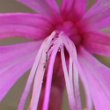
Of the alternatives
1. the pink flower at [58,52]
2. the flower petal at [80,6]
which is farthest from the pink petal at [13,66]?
the flower petal at [80,6]

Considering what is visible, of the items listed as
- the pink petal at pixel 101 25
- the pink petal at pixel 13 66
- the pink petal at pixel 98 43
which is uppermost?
the pink petal at pixel 101 25

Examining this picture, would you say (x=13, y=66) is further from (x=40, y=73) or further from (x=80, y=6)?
(x=80, y=6)

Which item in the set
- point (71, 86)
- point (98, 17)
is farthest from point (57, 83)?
point (98, 17)

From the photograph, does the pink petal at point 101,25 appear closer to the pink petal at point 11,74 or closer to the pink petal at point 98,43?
the pink petal at point 98,43

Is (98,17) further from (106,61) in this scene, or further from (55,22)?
(106,61)

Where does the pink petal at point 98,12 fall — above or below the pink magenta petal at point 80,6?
below

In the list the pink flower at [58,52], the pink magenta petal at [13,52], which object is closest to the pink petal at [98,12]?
the pink flower at [58,52]

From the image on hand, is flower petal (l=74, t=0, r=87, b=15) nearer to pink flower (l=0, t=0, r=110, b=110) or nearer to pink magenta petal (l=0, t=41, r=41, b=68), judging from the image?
pink flower (l=0, t=0, r=110, b=110)
